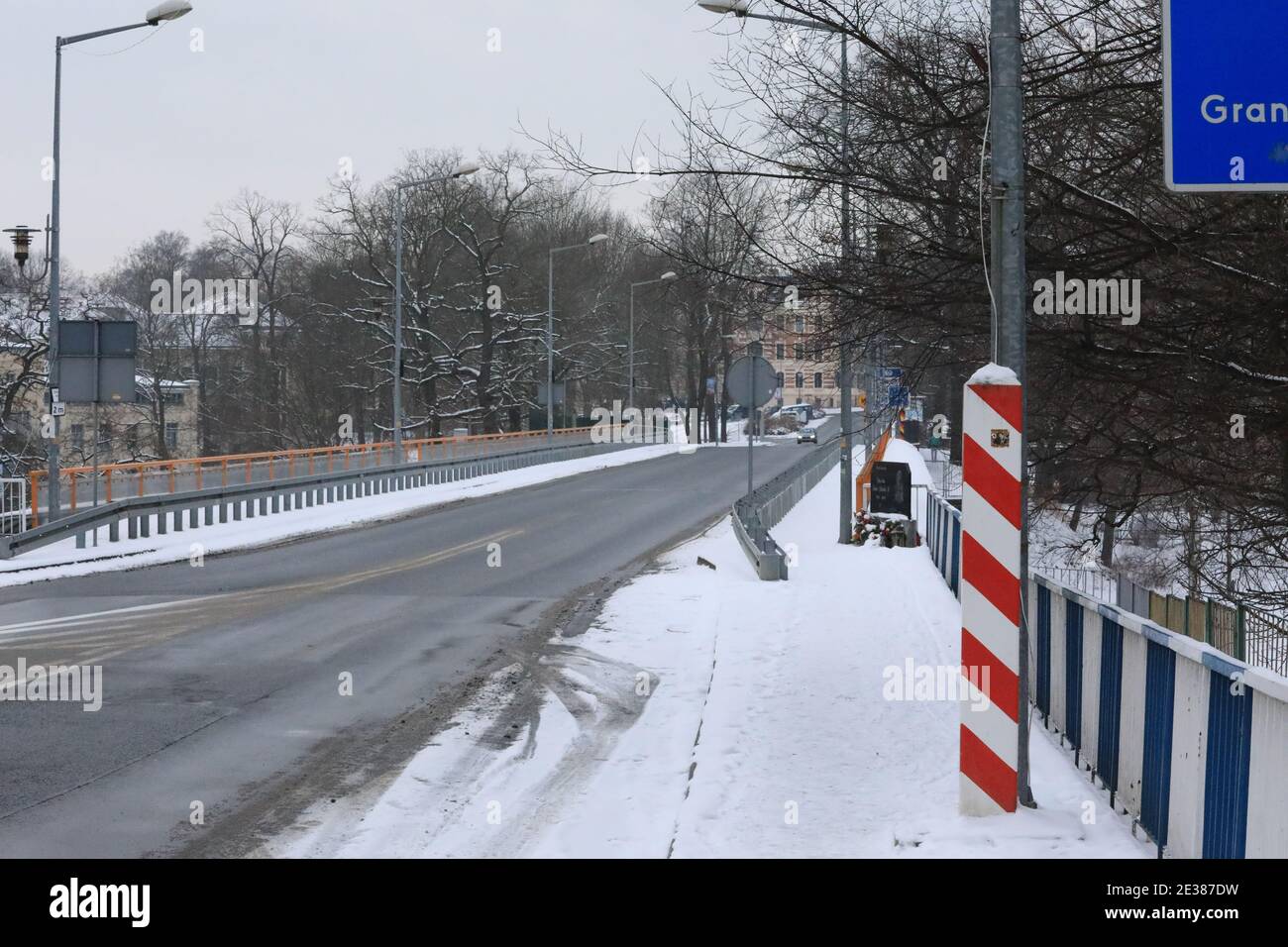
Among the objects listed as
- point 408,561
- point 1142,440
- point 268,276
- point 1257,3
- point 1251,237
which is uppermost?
point 268,276

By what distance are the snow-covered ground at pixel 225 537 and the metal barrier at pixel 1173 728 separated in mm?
14296

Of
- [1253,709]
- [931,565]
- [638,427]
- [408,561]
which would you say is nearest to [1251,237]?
[1253,709]

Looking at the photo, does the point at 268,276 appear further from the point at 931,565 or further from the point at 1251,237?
the point at 1251,237

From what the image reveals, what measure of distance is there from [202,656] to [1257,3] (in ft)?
32.9

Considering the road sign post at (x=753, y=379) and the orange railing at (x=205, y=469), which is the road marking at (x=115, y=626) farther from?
the orange railing at (x=205, y=469)

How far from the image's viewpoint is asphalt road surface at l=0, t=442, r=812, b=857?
786cm

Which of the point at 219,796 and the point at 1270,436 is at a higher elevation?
the point at 1270,436

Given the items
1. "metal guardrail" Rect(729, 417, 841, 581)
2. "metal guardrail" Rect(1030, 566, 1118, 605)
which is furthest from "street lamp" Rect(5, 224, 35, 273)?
"metal guardrail" Rect(1030, 566, 1118, 605)

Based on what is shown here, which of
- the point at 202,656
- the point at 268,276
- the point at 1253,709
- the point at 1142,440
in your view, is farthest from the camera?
the point at 268,276

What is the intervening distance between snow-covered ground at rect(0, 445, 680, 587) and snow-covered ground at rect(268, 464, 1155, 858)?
913cm

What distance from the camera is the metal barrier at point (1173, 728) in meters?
Answer: 5.43

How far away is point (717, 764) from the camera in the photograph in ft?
28.5
